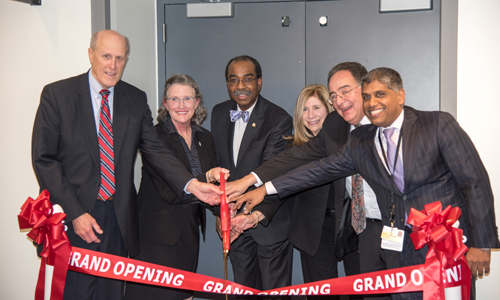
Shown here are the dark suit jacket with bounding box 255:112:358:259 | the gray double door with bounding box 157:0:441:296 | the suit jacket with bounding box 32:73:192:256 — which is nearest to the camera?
the suit jacket with bounding box 32:73:192:256

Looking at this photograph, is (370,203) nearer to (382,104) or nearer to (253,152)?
(382,104)

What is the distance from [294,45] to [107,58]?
180cm

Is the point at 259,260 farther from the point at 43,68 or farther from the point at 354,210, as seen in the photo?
the point at 43,68

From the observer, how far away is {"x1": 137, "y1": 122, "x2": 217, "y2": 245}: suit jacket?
2949 mm

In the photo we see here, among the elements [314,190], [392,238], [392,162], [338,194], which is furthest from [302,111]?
[392,238]

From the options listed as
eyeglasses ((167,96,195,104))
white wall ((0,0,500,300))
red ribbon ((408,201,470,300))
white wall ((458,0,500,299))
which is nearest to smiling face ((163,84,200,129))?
Result: eyeglasses ((167,96,195,104))

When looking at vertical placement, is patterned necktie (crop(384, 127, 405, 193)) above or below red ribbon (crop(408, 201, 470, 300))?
above

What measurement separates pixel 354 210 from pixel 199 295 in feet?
6.36

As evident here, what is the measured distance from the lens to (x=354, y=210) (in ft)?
9.22

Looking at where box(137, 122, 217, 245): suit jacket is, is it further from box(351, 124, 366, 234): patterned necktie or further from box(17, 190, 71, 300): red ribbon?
box(351, 124, 366, 234): patterned necktie

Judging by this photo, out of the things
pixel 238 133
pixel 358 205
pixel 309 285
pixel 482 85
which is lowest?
pixel 309 285

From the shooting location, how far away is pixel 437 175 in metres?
2.35

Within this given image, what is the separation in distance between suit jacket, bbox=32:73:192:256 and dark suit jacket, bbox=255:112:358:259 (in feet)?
3.26

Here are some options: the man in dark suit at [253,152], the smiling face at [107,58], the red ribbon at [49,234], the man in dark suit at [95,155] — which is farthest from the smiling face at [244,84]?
the red ribbon at [49,234]
